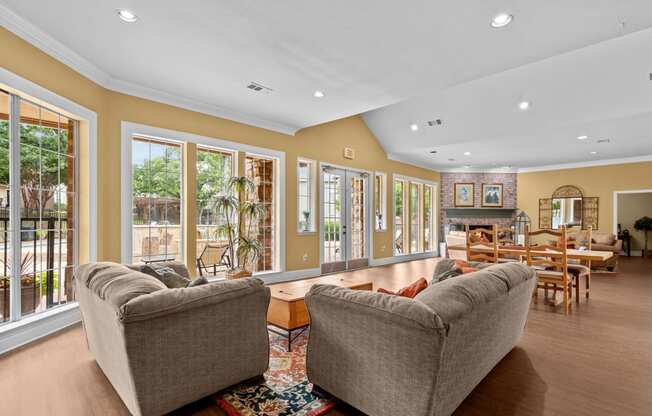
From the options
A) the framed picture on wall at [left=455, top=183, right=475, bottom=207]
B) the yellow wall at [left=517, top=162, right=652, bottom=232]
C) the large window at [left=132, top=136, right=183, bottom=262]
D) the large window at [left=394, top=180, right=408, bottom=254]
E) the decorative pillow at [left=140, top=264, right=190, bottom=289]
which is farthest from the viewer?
the framed picture on wall at [left=455, top=183, right=475, bottom=207]

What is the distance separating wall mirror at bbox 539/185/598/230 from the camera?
9.80 meters

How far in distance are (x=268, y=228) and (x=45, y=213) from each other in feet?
10.4

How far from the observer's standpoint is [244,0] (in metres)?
2.69

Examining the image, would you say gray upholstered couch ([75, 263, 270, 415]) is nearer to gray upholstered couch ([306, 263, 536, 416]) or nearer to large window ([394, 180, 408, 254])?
gray upholstered couch ([306, 263, 536, 416])

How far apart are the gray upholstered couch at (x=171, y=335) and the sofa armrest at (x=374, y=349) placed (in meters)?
0.41

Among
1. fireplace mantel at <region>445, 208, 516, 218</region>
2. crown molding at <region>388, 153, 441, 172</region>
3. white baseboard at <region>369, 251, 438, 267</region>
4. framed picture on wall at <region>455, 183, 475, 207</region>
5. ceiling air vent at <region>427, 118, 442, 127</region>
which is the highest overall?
ceiling air vent at <region>427, 118, 442, 127</region>

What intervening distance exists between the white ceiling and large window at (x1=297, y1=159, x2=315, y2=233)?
31.4 inches

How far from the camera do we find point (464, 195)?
10719mm

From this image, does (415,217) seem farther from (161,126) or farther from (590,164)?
(161,126)

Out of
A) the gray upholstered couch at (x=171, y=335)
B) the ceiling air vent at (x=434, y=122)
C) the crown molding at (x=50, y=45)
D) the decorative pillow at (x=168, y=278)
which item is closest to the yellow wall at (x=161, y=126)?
the crown molding at (x=50, y=45)

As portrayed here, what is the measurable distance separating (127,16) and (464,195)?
9978mm

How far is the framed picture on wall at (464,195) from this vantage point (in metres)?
10.7

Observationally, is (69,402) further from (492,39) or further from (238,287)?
(492,39)

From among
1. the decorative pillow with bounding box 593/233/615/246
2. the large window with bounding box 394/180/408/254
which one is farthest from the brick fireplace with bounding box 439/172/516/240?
the decorative pillow with bounding box 593/233/615/246
